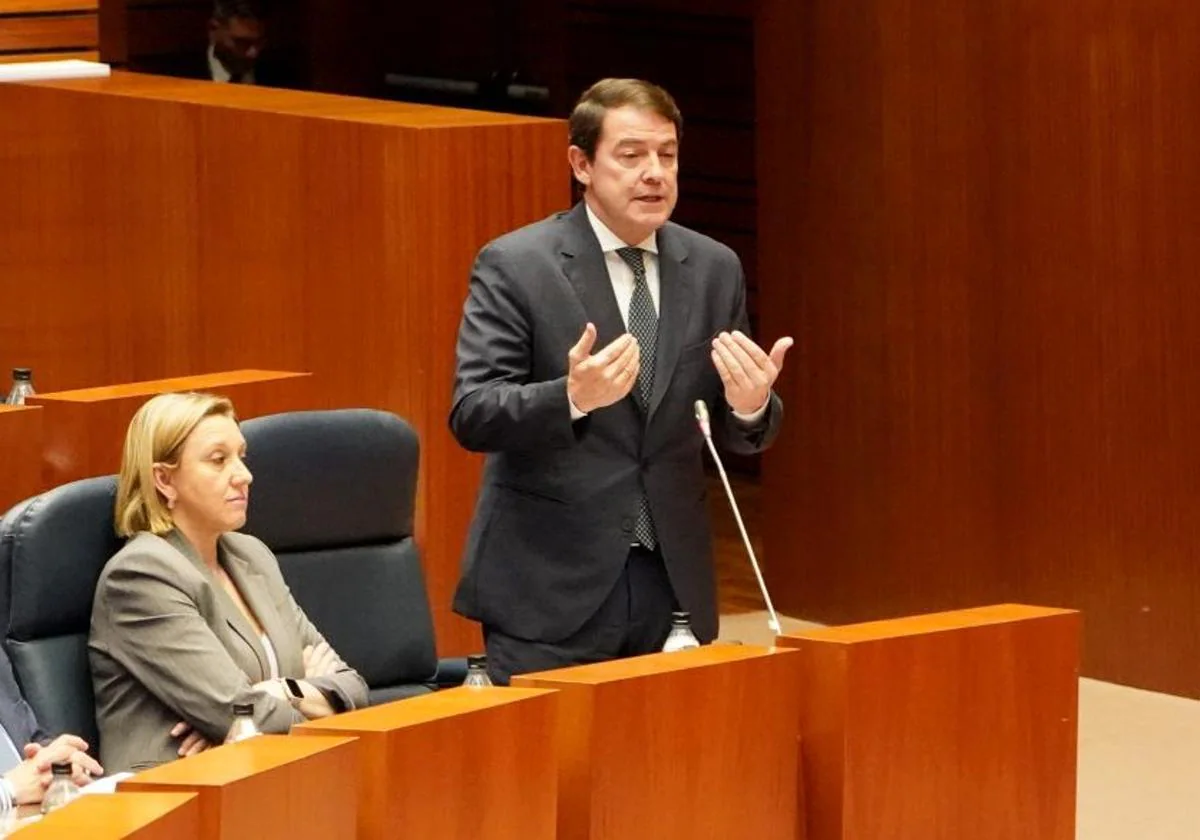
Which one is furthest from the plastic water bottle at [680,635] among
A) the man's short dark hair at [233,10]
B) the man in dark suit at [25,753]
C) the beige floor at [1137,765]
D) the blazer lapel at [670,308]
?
the man's short dark hair at [233,10]

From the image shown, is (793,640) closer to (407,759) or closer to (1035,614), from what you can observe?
(1035,614)

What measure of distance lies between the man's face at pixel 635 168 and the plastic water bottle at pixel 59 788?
0.99 meters

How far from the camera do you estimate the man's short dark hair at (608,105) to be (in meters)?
3.23

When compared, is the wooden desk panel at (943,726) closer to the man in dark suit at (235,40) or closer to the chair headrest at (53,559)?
the chair headrest at (53,559)

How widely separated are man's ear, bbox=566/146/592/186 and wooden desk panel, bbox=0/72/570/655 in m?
1.83

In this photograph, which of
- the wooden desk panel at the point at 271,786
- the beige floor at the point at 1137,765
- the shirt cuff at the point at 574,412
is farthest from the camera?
the beige floor at the point at 1137,765

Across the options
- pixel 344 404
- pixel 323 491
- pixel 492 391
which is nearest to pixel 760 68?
pixel 344 404

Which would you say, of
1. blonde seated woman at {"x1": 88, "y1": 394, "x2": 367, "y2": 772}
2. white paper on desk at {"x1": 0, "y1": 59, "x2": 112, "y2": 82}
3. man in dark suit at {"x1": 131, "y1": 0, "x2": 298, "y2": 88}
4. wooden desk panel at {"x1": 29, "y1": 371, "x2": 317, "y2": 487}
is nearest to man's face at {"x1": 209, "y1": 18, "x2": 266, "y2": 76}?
man in dark suit at {"x1": 131, "y1": 0, "x2": 298, "y2": 88}

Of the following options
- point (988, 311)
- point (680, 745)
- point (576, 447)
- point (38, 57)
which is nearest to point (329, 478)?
point (576, 447)

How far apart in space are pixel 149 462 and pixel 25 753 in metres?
0.49

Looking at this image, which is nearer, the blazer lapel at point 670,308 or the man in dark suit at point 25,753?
the man in dark suit at point 25,753

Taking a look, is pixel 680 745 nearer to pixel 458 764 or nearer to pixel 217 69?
pixel 458 764

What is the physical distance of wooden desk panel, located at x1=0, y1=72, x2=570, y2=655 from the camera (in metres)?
5.11

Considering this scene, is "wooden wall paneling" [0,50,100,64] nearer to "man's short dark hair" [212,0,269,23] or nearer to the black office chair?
"man's short dark hair" [212,0,269,23]
